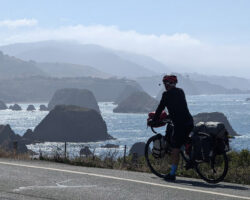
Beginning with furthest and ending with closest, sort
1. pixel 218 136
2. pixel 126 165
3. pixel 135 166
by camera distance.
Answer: pixel 126 165, pixel 135 166, pixel 218 136

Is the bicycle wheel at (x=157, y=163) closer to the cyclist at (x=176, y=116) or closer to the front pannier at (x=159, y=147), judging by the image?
the front pannier at (x=159, y=147)

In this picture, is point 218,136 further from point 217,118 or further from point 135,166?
point 217,118

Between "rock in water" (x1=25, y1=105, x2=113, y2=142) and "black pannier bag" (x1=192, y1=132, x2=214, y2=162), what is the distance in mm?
148969

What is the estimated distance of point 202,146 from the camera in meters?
8.55

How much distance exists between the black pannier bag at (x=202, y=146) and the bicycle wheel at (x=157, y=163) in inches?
33.0

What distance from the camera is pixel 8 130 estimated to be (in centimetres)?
12562

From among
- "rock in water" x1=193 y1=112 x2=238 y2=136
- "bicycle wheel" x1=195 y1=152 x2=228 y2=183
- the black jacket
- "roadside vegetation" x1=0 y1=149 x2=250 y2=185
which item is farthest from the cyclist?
"rock in water" x1=193 y1=112 x2=238 y2=136

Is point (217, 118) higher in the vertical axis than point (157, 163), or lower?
higher

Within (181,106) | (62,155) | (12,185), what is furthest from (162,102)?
(62,155)

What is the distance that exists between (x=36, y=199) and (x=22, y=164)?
12.4 feet

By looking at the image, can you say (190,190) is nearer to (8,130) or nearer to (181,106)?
(181,106)

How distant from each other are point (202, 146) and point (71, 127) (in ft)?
506

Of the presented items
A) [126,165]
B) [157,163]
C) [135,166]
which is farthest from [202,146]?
[126,165]

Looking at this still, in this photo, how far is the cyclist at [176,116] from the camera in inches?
350
